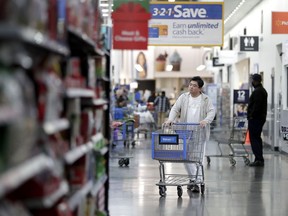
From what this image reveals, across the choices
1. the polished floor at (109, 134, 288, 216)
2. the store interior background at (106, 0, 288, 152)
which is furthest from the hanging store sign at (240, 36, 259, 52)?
the polished floor at (109, 134, 288, 216)

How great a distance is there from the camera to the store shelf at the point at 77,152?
3777 mm

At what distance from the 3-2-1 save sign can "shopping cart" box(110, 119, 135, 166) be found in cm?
351

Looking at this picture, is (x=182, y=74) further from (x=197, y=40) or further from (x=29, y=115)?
(x=29, y=115)

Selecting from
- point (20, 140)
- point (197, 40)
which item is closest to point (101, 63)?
point (20, 140)

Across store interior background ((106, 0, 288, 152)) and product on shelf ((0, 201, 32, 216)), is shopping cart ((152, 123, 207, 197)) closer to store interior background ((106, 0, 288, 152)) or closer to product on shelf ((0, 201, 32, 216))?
store interior background ((106, 0, 288, 152))

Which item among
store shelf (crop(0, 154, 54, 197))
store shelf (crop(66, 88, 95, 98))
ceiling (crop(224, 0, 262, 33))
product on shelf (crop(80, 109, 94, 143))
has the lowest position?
store shelf (crop(0, 154, 54, 197))

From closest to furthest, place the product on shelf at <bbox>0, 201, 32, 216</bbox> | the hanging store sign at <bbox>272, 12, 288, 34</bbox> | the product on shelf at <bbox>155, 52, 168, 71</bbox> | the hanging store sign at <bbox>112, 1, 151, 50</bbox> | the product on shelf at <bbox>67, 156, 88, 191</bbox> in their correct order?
1. the product on shelf at <bbox>0, 201, 32, 216</bbox>
2. the product on shelf at <bbox>67, 156, 88, 191</bbox>
3. the hanging store sign at <bbox>112, 1, 151, 50</bbox>
4. the hanging store sign at <bbox>272, 12, 288, 34</bbox>
5. the product on shelf at <bbox>155, 52, 168, 71</bbox>

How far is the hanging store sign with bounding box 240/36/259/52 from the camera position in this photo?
66.1 ft

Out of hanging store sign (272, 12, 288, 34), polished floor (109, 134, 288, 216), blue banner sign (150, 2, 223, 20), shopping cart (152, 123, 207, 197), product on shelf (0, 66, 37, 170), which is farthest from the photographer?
Answer: blue banner sign (150, 2, 223, 20)

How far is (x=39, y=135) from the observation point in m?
3.22

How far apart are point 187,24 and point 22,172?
38.5ft

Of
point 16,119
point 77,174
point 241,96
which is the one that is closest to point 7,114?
point 16,119

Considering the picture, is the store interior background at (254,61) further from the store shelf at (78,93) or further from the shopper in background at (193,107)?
the store shelf at (78,93)

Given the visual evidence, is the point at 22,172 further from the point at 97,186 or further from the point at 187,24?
the point at 187,24
